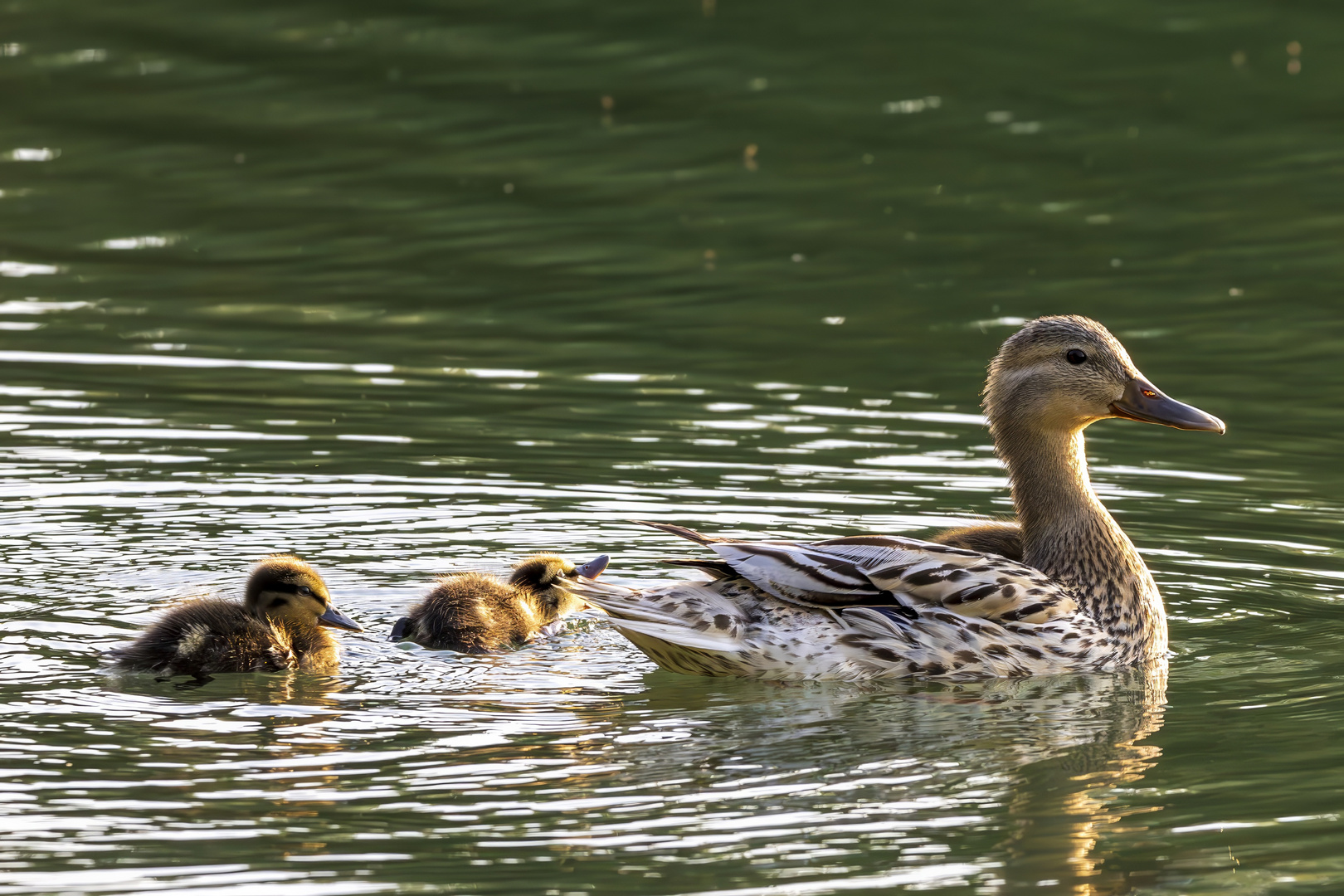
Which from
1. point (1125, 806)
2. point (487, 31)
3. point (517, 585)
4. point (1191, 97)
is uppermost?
point (487, 31)

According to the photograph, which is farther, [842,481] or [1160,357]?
[1160,357]

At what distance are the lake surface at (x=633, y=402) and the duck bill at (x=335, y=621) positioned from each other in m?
0.18

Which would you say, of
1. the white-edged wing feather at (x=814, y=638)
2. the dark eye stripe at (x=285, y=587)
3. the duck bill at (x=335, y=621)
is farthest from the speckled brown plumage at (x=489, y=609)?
the white-edged wing feather at (x=814, y=638)

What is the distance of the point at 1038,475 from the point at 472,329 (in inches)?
261

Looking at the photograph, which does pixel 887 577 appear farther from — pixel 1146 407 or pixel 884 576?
pixel 1146 407

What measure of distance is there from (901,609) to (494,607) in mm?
1666

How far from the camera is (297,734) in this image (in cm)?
690

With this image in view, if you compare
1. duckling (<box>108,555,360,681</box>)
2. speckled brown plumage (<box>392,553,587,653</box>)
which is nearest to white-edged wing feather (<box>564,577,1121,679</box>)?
speckled brown plumage (<box>392,553,587,653</box>)

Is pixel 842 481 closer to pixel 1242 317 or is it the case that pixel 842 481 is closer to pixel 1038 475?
pixel 1038 475

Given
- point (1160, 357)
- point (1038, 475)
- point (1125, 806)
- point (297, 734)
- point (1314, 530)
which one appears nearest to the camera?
point (1125, 806)

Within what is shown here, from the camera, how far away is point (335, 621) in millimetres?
7945

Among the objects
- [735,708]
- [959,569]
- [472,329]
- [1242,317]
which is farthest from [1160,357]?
[735,708]

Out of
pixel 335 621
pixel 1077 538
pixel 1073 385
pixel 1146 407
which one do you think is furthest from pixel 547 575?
pixel 1146 407

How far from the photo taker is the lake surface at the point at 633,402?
614cm
